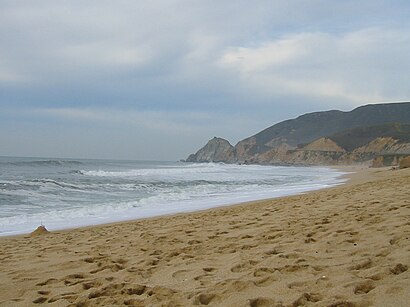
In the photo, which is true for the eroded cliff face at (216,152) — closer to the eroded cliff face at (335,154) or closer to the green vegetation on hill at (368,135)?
the eroded cliff face at (335,154)

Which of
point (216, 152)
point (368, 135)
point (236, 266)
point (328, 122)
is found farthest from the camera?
point (216, 152)

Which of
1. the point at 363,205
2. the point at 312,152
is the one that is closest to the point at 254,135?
the point at 312,152

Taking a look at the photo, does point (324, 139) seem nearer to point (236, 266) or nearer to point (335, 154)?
point (335, 154)

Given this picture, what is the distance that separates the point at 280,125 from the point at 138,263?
166713 millimetres

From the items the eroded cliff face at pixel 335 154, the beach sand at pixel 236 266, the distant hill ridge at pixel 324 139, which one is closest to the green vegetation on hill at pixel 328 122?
the distant hill ridge at pixel 324 139

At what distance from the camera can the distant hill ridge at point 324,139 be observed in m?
84.5

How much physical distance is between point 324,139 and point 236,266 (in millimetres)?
100343

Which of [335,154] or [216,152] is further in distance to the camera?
[216,152]

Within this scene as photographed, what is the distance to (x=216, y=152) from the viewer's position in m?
168

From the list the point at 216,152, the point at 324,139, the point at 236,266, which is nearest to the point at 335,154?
the point at 324,139

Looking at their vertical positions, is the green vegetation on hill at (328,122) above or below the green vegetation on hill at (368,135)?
above

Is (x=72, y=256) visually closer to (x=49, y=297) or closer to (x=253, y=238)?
(x=49, y=297)

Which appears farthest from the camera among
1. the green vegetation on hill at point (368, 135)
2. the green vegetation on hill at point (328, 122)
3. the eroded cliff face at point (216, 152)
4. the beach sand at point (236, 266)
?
the eroded cliff face at point (216, 152)

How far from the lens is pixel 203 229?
20.9ft
